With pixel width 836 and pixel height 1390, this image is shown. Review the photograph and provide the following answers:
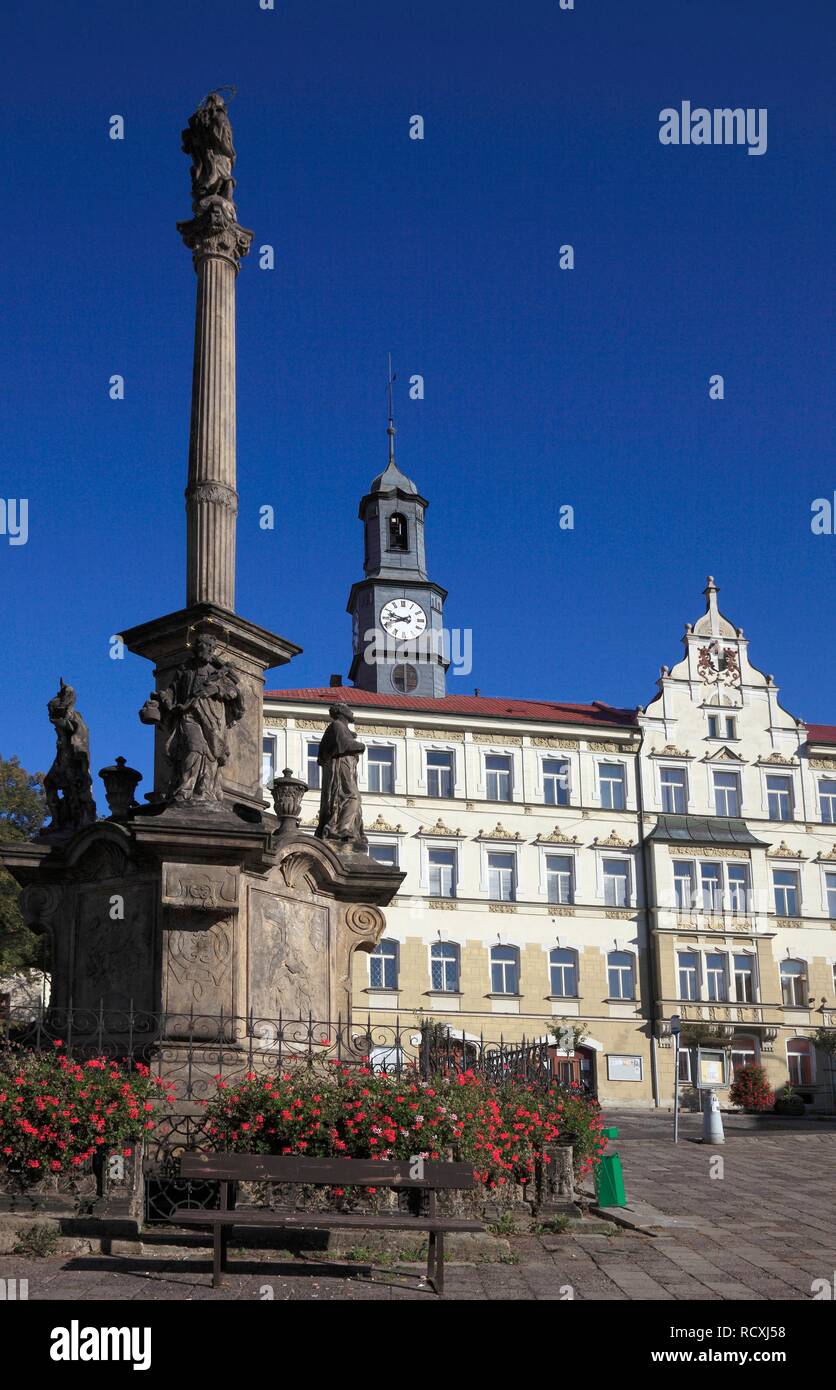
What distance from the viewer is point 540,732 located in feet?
159

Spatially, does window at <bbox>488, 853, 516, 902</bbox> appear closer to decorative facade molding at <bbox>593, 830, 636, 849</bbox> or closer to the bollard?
decorative facade molding at <bbox>593, 830, 636, 849</bbox>

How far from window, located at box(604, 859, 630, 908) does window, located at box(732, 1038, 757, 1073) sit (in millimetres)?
5573

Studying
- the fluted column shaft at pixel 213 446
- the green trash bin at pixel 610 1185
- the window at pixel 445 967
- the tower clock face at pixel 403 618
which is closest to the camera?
the green trash bin at pixel 610 1185

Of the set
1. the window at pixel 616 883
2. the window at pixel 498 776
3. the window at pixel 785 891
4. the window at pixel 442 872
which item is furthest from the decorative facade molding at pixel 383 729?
the window at pixel 785 891

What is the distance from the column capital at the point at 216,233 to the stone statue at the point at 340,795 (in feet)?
17.5

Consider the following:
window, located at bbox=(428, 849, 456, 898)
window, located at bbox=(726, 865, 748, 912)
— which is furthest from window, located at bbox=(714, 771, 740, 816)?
window, located at bbox=(428, 849, 456, 898)

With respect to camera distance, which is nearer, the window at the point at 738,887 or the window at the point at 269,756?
the window at the point at 269,756

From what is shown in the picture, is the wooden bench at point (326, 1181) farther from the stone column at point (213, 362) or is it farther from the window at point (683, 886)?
the window at point (683, 886)

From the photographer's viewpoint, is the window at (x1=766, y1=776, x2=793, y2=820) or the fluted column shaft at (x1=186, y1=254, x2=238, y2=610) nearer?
the fluted column shaft at (x1=186, y1=254, x2=238, y2=610)

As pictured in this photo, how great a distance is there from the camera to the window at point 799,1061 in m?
46.1

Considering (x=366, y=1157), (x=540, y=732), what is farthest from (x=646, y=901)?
Answer: (x=366, y=1157)

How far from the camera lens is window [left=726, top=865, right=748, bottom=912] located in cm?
4772

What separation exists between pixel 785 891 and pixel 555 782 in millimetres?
8626
